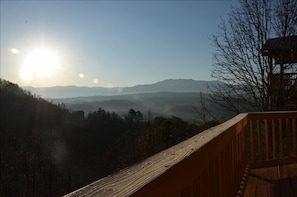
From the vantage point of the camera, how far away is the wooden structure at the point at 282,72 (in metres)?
12.2

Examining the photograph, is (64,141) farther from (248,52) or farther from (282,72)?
(282,72)

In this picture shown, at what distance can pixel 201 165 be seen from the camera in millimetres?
1848

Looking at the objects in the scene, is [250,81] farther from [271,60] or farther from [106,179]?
[106,179]

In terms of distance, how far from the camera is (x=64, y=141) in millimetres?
26234

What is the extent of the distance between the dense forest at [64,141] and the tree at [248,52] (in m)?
1.68

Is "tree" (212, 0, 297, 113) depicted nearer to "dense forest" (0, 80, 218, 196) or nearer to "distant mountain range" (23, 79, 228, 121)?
"distant mountain range" (23, 79, 228, 121)

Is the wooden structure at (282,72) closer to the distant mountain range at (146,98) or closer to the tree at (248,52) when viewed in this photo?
the tree at (248,52)

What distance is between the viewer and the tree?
1215 centimetres

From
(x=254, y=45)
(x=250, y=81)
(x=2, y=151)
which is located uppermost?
(x=254, y=45)

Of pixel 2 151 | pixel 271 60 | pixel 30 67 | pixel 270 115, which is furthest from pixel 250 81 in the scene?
pixel 30 67

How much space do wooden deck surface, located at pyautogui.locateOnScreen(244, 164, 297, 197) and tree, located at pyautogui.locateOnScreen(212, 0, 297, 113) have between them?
7.37 m

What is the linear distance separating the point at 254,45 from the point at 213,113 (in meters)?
3.46

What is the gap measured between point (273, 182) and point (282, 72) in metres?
8.51

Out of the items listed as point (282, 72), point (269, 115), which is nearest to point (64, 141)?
point (282, 72)
